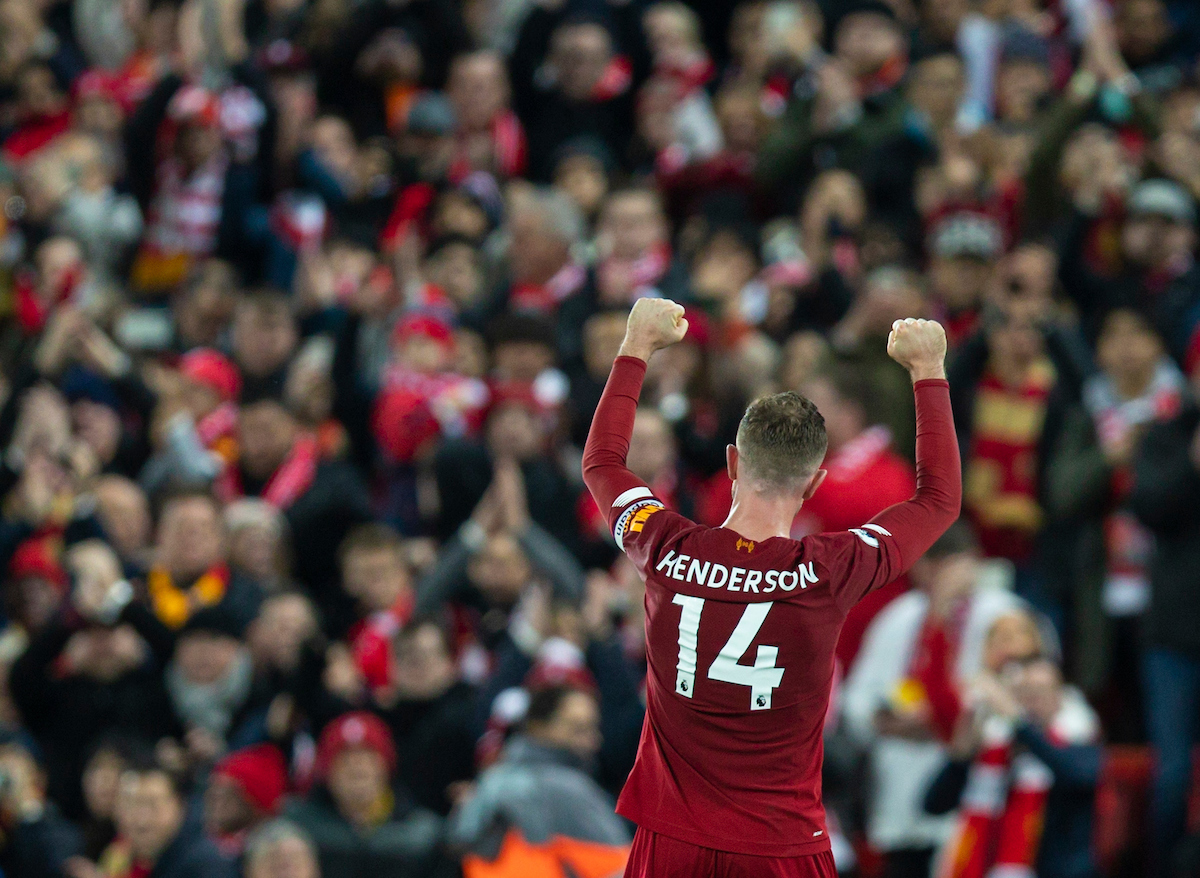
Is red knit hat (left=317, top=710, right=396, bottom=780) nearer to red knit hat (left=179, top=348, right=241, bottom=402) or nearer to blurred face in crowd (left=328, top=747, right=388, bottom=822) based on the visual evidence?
blurred face in crowd (left=328, top=747, right=388, bottom=822)

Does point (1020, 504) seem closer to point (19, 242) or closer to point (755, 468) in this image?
point (755, 468)

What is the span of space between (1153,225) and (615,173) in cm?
365

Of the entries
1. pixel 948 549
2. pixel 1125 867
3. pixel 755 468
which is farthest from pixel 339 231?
pixel 755 468

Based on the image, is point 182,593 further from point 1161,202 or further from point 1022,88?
point 1022,88

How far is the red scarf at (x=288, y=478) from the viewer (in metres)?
10.1

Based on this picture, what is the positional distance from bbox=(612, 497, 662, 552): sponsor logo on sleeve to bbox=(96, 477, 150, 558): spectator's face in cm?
612

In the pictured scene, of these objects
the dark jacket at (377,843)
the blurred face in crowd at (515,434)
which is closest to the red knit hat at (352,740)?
the dark jacket at (377,843)

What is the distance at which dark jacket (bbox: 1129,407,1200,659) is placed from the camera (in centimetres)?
809

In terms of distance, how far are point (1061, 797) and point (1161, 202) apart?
3.34 m

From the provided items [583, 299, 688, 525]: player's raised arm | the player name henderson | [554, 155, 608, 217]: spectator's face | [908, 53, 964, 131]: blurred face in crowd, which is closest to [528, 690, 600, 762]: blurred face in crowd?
[583, 299, 688, 525]: player's raised arm

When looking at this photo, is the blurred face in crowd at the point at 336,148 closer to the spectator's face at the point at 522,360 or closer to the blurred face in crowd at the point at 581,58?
the blurred face in crowd at the point at 581,58

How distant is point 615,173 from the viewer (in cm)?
1173

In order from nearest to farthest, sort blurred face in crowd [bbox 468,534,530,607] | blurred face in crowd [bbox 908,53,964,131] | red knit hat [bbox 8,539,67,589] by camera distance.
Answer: blurred face in crowd [bbox 468,534,530,607] → red knit hat [bbox 8,539,67,589] → blurred face in crowd [bbox 908,53,964,131]

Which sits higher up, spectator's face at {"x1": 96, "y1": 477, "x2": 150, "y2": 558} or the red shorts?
spectator's face at {"x1": 96, "y1": 477, "x2": 150, "y2": 558}
